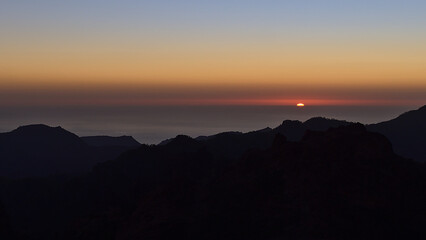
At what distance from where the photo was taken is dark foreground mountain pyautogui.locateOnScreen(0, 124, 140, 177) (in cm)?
10381

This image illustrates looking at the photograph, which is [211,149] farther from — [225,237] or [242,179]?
[225,237]

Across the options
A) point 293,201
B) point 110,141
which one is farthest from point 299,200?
point 110,141

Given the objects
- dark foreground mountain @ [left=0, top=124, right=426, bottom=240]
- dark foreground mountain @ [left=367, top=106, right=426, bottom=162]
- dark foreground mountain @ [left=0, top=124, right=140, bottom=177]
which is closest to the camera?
dark foreground mountain @ [left=0, top=124, right=426, bottom=240]

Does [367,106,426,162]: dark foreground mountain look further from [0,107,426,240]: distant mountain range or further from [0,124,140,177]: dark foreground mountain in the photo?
[0,124,140,177]: dark foreground mountain

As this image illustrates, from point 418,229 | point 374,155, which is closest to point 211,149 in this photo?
point 374,155

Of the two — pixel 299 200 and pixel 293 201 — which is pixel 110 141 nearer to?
pixel 293 201

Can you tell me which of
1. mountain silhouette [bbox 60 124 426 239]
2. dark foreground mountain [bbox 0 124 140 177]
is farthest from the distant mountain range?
dark foreground mountain [bbox 0 124 140 177]

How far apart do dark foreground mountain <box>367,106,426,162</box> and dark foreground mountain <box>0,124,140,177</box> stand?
4859 cm

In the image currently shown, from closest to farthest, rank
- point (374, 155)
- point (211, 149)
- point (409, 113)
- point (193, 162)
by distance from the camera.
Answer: point (374, 155) → point (193, 162) → point (211, 149) → point (409, 113)

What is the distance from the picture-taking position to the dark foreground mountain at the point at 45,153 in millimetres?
103812

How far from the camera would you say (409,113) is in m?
101

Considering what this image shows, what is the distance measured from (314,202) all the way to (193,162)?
99.5 feet

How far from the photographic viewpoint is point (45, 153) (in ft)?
367

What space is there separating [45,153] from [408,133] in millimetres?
64964
